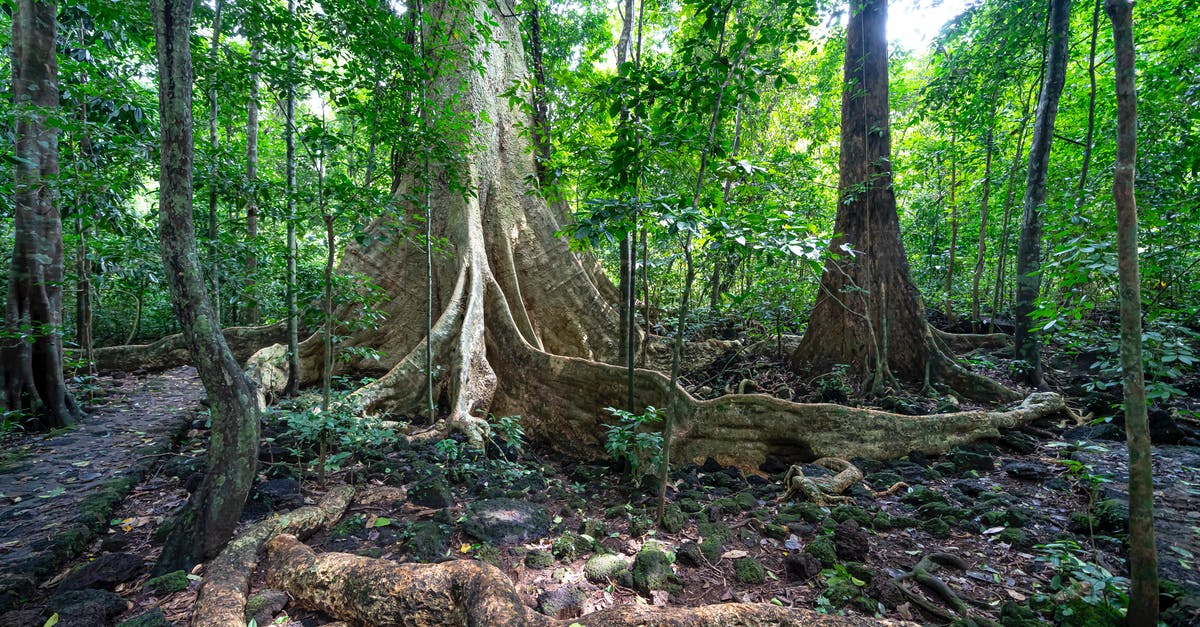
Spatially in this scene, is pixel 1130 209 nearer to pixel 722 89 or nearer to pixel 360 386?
pixel 722 89

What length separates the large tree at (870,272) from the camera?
20.5 feet

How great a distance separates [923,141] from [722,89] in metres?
10.7

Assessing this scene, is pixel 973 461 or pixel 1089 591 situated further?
pixel 973 461

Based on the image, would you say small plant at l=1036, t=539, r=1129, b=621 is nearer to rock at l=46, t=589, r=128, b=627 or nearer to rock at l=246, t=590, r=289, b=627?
rock at l=246, t=590, r=289, b=627

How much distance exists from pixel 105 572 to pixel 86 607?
49 cm

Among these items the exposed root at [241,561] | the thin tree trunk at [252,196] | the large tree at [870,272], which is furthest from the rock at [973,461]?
the thin tree trunk at [252,196]

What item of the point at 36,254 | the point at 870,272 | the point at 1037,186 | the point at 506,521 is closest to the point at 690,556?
the point at 506,521

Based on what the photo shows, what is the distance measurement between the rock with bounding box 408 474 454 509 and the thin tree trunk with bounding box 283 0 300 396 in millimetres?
2027

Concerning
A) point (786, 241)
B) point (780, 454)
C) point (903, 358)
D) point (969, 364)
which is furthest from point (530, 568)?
point (969, 364)

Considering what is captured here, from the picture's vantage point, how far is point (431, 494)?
3.69m

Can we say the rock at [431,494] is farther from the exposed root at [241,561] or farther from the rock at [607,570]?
the rock at [607,570]

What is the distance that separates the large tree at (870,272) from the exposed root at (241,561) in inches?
235

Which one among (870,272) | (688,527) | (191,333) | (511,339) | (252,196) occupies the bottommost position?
(688,527)

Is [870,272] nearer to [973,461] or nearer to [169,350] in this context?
[973,461]
